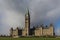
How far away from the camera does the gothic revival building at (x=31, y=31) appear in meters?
144

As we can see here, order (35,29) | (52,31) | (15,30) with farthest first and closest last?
(15,30) < (35,29) < (52,31)

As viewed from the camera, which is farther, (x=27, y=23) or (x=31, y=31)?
(x=27, y=23)

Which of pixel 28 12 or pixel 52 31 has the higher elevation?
pixel 28 12

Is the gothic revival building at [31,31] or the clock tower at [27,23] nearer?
the gothic revival building at [31,31]

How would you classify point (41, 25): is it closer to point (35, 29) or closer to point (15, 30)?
point (35, 29)

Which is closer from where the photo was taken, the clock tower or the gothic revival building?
the gothic revival building

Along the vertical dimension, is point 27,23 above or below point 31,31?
above

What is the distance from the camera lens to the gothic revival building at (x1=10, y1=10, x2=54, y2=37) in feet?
471

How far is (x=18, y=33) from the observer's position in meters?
158

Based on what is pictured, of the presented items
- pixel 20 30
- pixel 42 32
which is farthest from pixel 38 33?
pixel 20 30

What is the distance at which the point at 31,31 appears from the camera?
511 ft

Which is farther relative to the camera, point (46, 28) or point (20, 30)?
point (20, 30)

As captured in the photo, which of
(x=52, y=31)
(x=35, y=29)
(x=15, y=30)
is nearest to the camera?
(x=52, y=31)

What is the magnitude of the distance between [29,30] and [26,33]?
3280mm
